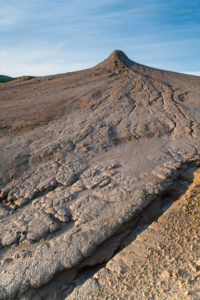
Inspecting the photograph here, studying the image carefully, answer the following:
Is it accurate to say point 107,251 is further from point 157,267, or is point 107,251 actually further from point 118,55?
point 118,55

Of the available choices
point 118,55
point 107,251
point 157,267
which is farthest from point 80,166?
point 118,55

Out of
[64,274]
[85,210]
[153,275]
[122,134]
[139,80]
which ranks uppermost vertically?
[139,80]

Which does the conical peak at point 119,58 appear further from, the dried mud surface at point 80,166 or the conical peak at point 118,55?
the dried mud surface at point 80,166

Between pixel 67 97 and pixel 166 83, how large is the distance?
2433 mm

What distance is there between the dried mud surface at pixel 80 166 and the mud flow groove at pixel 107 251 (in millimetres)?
10

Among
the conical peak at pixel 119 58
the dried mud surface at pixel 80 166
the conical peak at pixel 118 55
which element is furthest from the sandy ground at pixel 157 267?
the conical peak at pixel 118 55

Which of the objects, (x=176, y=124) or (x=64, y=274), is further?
(x=176, y=124)

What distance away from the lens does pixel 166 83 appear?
5219 mm

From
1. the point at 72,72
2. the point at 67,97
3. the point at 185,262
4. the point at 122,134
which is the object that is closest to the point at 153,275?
the point at 185,262

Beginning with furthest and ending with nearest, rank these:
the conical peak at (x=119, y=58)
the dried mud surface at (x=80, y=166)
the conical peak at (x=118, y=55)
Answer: the conical peak at (x=118, y=55), the conical peak at (x=119, y=58), the dried mud surface at (x=80, y=166)

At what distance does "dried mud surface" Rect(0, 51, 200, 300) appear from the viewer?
6.41 feet

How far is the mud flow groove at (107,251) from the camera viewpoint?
1825mm

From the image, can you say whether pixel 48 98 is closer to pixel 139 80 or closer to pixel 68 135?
pixel 68 135

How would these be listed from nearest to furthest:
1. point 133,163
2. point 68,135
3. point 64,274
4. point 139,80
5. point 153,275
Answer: point 153,275, point 64,274, point 133,163, point 68,135, point 139,80
